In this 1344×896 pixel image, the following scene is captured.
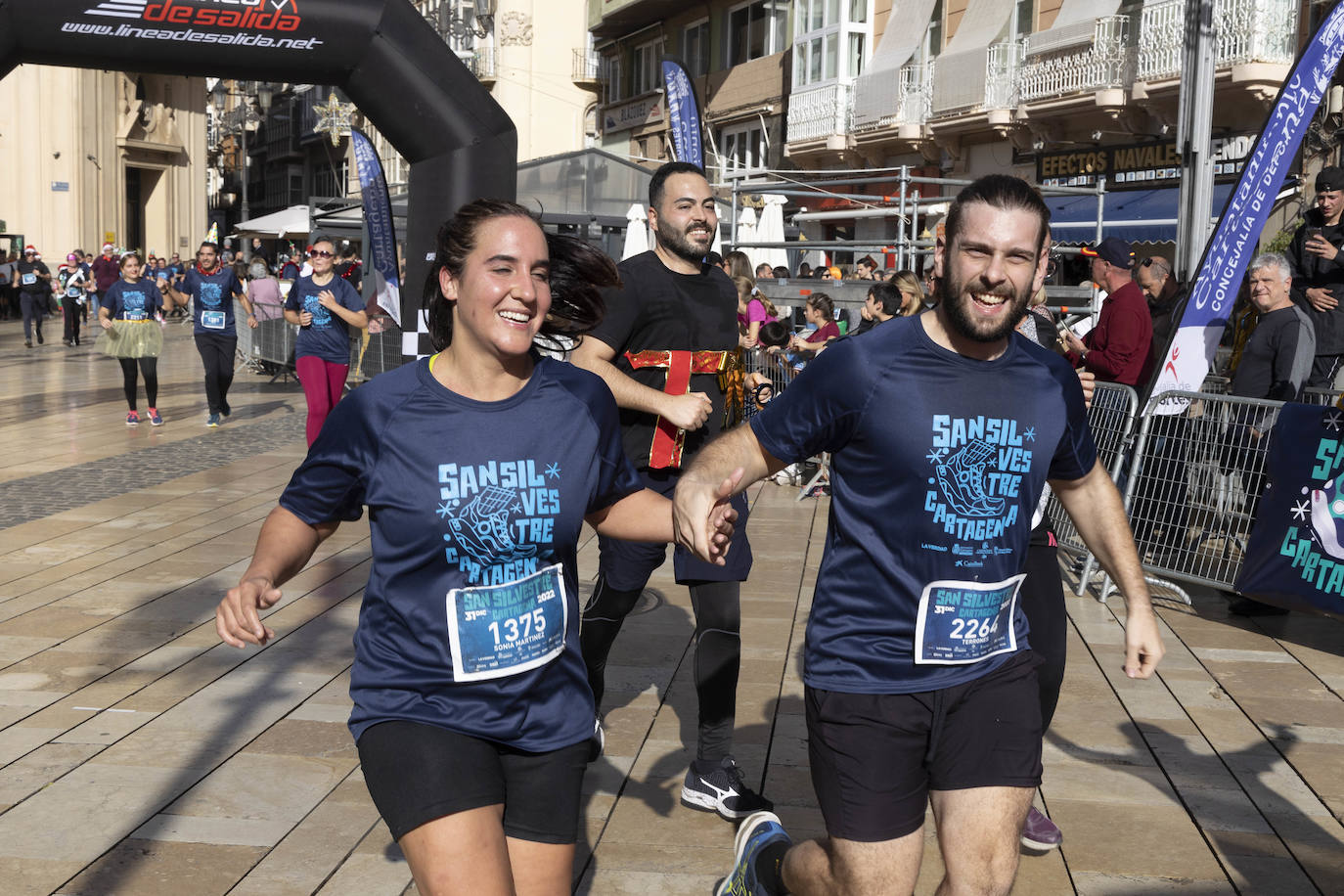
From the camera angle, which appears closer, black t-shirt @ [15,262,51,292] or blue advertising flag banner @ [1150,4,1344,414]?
blue advertising flag banner @ [1150,4,1344,414]

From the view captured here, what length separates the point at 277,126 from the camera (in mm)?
99500

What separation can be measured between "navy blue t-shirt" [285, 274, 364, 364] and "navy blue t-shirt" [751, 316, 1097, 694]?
356 inches

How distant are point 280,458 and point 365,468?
1057cm

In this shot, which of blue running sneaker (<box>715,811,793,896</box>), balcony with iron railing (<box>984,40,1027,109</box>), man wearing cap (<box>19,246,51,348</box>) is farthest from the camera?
man wearing cap (<box>19,246,51,348</box>)

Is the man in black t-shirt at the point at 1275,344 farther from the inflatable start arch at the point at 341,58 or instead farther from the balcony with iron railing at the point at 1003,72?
the balcony with iron railing at the point at 1003,72

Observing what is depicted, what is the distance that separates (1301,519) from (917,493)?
503cm

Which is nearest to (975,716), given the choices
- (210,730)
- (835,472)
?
(835,472)

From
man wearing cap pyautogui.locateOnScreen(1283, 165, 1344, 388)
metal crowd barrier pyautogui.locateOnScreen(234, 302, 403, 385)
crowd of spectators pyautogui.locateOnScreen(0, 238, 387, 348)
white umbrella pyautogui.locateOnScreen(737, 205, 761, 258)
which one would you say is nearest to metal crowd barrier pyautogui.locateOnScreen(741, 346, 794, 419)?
man wearing cap pyautogui.locateOnScreen(1283, 165, 1344, 388)

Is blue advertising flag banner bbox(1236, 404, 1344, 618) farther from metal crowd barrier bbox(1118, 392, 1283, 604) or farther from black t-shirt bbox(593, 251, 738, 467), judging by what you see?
black t-shirt bbox(593, 251, 738, 467)

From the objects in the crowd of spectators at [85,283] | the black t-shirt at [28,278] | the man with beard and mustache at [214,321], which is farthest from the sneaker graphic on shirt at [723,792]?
the black t-shirt at [28,278]

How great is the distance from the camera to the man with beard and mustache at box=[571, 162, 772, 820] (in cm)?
468

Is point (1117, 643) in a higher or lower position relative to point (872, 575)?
lower

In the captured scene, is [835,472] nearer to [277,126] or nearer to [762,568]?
[762,568]

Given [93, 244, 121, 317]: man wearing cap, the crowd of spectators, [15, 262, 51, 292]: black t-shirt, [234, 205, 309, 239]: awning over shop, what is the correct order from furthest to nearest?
1. [234, 205, 309, 239]: awning over shop
2. [93, 244, 121, 317]: man wearing cap
3. [15, 262, 51, 292]: black t-shirt
4. the crowd of spectators
